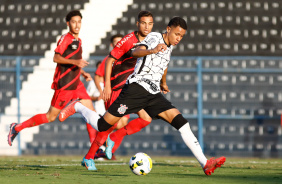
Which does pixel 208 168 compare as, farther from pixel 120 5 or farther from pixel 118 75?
pixel 120 5

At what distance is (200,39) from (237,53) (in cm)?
100

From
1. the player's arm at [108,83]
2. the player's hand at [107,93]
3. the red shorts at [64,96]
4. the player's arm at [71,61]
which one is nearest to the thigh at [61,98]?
the red shorts at [64,96]

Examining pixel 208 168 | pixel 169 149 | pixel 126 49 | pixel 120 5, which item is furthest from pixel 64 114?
pixel 120 5

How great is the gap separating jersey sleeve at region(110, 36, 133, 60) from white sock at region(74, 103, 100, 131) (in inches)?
28.2

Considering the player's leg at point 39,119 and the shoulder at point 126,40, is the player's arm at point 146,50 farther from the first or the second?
the player's leg at point 39,119

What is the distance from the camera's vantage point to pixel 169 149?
12.2 m

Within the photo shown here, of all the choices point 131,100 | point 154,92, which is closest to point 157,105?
point 154,92

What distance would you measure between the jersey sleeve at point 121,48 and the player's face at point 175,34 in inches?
38.6

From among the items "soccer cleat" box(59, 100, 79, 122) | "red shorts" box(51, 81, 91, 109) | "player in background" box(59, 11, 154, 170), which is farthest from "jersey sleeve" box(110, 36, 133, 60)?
"red shorts" box(51, 81, 91, 109)

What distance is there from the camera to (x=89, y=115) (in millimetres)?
6742

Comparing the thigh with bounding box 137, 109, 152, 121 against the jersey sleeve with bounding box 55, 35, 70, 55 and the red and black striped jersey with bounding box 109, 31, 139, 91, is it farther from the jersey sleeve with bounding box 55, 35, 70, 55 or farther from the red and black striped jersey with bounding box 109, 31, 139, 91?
the jersey sleeve with bounding box 55, 35, 70, 55

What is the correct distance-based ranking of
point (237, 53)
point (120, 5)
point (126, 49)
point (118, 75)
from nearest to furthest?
point (126, 49)
point (118, 75)
point (237, 53)
point (120, 5)

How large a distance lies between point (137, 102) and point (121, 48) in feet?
3.36

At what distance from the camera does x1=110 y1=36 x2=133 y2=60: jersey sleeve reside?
21.7 ft
